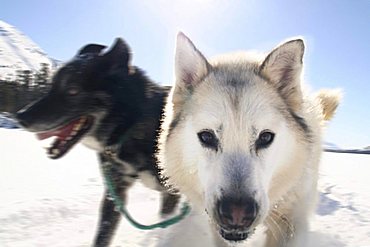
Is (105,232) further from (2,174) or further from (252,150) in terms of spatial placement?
(2,174)

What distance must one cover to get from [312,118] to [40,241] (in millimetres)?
2451

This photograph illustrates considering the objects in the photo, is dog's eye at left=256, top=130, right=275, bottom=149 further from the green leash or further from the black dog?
the black dog

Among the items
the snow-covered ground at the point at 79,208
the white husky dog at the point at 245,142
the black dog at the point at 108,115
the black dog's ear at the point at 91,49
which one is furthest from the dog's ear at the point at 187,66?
the snow-covered ground at the point at 79,208

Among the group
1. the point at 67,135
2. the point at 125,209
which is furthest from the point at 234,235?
the point at 67,135

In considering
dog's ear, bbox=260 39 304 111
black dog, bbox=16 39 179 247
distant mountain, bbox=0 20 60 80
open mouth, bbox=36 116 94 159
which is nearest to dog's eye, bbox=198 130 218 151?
dog's ear, bbox=260 39 304 111

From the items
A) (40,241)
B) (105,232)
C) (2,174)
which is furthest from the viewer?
(2,174)

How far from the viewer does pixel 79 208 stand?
4.46 metres

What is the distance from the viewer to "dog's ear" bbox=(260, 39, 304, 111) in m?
2.29

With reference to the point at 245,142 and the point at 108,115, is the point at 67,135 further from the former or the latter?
the point at 245,142

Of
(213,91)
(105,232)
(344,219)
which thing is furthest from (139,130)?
(344,219)

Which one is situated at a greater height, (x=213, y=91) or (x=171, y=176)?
(x=213, y=91)

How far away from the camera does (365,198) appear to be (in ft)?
15.8

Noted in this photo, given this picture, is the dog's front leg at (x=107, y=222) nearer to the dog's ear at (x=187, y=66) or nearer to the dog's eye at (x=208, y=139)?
the dog's ear at (x=187, y=66)

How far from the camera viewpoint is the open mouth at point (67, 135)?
115 inches
